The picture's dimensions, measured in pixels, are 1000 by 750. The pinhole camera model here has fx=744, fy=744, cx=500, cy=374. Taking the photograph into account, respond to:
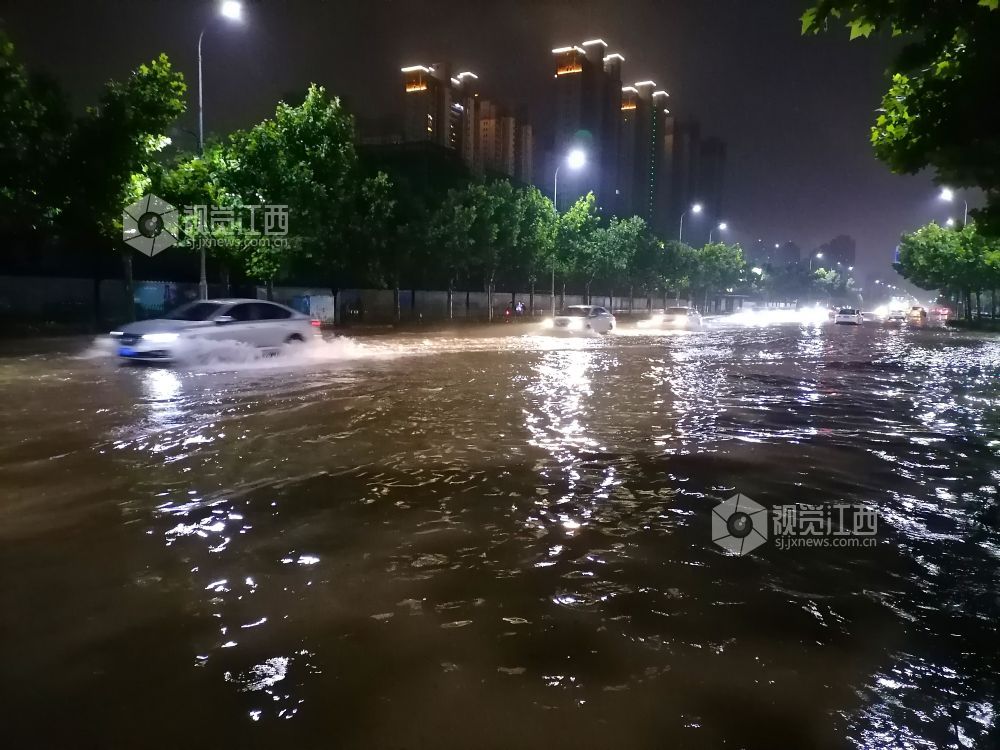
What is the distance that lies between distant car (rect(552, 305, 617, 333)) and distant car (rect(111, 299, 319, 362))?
53.1 feet

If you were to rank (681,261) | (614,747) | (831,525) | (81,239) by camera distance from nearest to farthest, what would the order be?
(614,747) < (831,525) < (81,239) < (681,261)

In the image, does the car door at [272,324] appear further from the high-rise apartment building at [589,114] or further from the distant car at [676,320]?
the high-rise apartment building at [589,114]

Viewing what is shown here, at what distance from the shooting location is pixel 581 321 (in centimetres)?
3378

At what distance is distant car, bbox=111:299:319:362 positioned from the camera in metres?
15.7

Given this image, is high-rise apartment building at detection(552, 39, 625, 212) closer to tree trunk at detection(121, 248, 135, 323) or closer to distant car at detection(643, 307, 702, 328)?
distant car at detection(643, 307, 702, 328)

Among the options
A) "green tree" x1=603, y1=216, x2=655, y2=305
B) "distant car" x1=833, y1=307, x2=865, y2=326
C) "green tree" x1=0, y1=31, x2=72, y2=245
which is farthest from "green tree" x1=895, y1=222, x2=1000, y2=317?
"green tree" x1=0, y1=31, x2=72, y2=245

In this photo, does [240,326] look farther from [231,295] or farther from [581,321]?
[581,321]

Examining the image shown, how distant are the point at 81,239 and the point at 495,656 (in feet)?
95.2

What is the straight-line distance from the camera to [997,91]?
8.91m

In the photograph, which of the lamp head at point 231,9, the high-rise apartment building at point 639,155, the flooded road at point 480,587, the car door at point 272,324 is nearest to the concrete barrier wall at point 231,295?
the lamp head at point 231,9

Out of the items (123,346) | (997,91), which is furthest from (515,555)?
(123,346)

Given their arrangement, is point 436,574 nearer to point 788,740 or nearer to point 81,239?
point 788,740

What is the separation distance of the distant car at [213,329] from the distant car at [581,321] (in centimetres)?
1618

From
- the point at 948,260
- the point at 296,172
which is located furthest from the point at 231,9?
A: the point at 948,260
